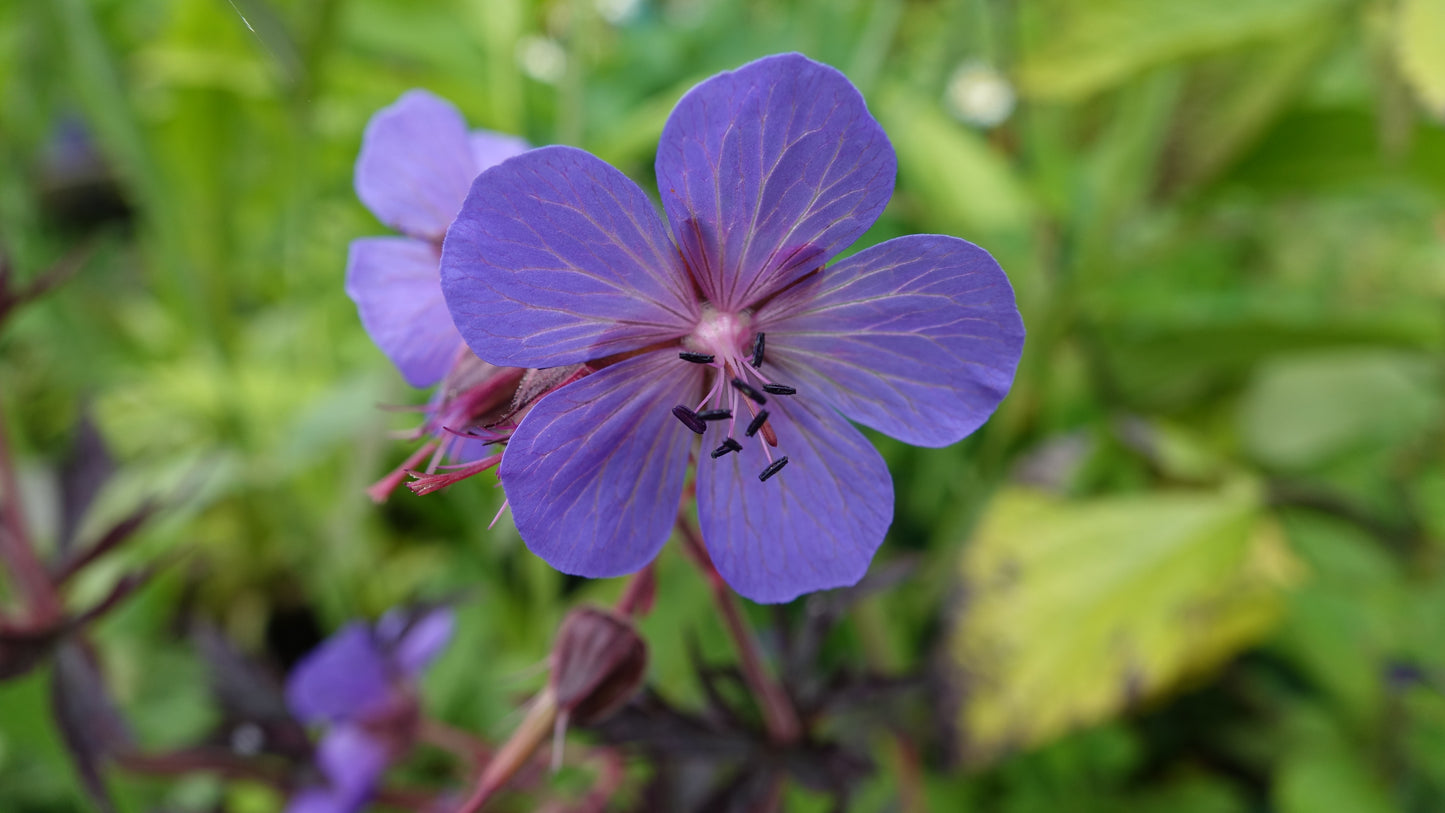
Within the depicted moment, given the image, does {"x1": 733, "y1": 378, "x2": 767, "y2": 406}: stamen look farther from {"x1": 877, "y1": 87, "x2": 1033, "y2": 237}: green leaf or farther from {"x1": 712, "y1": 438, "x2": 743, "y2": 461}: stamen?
{"x1": 877, "y1": 87, "x2": 1033, "y2": 237}: green leaf

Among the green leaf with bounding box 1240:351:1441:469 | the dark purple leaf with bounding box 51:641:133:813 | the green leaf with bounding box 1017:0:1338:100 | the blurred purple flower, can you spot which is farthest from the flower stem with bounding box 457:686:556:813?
the green leaf with bounding box 1240:351:1441:469

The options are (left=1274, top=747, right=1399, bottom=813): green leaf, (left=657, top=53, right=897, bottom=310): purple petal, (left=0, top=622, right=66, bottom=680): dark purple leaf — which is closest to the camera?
(left=657, top=53, right=897, bottom=310): purple petal

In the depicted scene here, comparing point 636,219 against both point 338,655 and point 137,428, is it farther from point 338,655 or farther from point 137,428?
point 137,428

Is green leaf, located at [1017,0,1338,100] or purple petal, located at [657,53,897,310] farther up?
purple petal, located at [657,53,897,310]

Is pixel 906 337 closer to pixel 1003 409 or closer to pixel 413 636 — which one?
pixel 413 636

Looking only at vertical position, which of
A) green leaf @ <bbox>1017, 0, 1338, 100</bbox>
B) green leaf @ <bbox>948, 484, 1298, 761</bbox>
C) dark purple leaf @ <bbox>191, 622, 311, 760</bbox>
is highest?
green leaf @ <bbox>1017, 0, 1338, 100</bbox>

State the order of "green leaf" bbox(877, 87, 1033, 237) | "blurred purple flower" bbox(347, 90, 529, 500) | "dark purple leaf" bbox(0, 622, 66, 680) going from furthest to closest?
"green leaf" bbox(877, 87, 1033, 237) → "dark purple leaf" bbox(0, 622, 66, 680) → "blurred purple flower" bbox(347, 90, 529, 500)
